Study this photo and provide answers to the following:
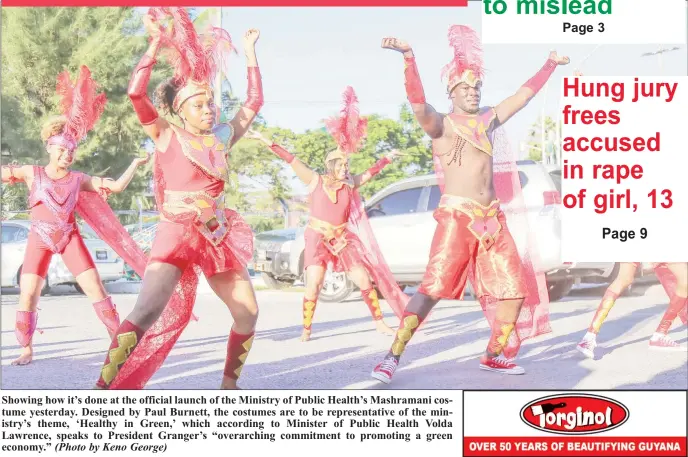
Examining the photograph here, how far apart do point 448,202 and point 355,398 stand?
1.52m

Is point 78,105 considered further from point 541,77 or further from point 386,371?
point 541,77

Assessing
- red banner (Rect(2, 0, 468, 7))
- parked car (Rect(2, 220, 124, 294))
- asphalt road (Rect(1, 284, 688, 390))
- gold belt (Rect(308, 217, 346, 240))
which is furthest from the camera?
gold belt (Rect(308, 217, 346, 240))

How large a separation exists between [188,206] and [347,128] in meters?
2.09

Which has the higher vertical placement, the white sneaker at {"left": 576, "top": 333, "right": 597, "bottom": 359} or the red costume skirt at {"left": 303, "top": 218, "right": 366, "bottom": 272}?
the red costume skirt at {"left": 303, "top": 218, "right": 366, "bottom": 272}

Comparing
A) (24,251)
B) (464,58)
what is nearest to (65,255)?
(24,251)

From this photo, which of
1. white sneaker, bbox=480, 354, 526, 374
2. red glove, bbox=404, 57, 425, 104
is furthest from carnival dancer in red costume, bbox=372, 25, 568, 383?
white sneaker, bbox=480, 354, 526, 374

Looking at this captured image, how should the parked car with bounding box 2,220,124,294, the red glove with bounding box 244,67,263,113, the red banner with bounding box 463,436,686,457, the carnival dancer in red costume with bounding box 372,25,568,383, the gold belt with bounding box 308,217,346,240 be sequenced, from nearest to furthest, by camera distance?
the red banner with bounding box 463,436,686,457 < the red glove with bounding box 244,67,263,113 < the carnival dancer in red costume with bounding box 372,25,568,383 < the parked car with bounding box 2,220,124,294 < the gold belt with bounding box 308,217,346,240

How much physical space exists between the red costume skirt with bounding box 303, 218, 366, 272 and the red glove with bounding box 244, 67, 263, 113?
2160 millimetres

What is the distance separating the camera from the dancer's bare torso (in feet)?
15.8

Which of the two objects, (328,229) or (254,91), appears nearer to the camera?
(254,91)

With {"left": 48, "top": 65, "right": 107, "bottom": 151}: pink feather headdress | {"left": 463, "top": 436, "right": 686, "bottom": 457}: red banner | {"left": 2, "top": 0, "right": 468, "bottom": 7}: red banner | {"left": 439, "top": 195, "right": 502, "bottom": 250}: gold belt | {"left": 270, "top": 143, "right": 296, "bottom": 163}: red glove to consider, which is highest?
{"left": 2, "top": 0, "right": 468, "bottom": 7}: red banner

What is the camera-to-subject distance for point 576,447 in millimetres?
3588

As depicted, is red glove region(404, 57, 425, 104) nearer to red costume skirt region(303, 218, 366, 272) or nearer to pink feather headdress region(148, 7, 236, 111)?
pink feather headdress region(148, 7, 236, 111)

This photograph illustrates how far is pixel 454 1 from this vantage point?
4.21 meters
